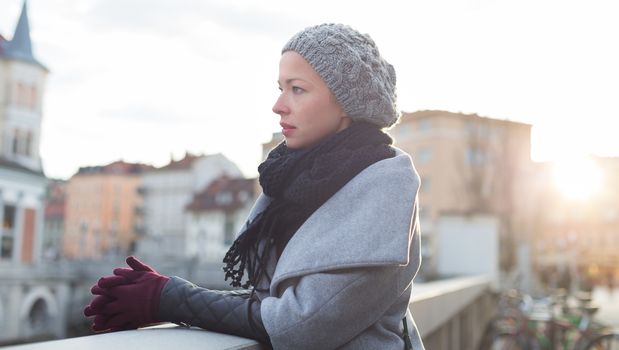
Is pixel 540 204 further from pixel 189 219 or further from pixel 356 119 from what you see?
pixel 356 119

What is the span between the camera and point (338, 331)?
1.71m

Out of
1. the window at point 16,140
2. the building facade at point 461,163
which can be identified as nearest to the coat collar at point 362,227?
the window at point 16,140

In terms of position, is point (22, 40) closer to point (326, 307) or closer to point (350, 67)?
point (350, 67)

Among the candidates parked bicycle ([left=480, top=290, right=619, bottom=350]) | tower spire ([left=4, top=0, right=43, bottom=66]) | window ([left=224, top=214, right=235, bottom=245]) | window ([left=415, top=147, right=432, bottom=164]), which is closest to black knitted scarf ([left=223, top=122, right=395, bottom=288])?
parked bicycle ([left=480, top=290, right=619, bottom=350])

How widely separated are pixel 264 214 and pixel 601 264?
59299 mm

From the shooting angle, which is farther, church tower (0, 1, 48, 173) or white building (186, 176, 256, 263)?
white building (186, 176, 256, 263)

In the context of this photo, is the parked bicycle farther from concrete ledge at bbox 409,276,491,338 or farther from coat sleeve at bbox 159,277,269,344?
coat sleeve at bbox 159,277,269,344

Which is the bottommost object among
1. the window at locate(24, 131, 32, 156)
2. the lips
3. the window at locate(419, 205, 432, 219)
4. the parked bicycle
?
the parked bicycle

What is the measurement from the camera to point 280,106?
199cm

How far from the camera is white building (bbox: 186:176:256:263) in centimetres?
6094

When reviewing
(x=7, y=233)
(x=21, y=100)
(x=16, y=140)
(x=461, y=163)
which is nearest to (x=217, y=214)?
(x=461, y=163)

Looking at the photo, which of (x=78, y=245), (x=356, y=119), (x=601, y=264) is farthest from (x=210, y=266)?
(x=78, y=245)

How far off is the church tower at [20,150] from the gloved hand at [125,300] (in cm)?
3668

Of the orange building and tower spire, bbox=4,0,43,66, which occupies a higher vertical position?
tower spire, bbox=4,0,43,66
